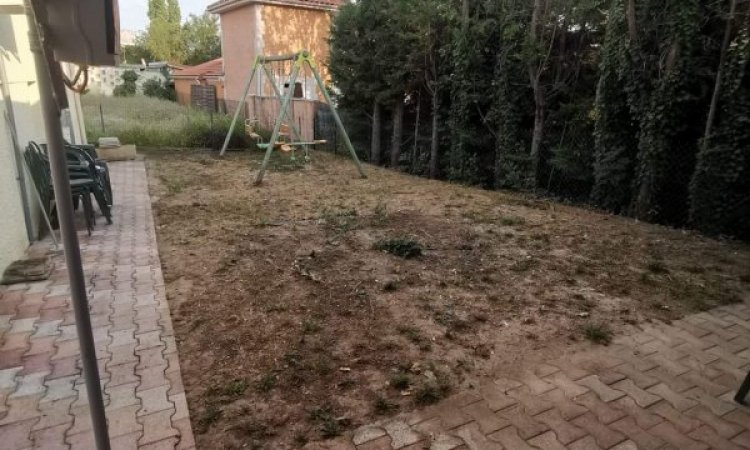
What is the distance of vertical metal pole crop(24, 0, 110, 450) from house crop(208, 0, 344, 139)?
14.6 metres

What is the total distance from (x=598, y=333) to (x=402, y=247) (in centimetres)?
212

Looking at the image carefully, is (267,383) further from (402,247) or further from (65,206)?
(402,247)

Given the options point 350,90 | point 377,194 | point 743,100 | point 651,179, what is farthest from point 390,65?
point 743,100

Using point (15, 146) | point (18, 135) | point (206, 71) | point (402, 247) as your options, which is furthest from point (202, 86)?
point (402, 247)

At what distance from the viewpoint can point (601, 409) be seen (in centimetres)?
243

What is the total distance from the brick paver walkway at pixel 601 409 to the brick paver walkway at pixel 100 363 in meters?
0.92

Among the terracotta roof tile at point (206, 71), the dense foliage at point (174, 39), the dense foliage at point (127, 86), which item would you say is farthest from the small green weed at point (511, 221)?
the dense foliage at point (174, 39)

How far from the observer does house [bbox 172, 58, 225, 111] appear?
2437 cm

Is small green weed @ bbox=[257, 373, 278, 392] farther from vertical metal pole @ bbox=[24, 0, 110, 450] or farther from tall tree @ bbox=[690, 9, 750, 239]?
tall tree @ bbox=[690, 9, 750, 239]

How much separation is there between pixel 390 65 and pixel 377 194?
13.1 ft

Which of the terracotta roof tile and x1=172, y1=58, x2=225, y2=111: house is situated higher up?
the terracotta roof tile

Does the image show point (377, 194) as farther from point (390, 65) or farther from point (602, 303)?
point (602, 303)

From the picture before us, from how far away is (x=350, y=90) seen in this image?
452 inches

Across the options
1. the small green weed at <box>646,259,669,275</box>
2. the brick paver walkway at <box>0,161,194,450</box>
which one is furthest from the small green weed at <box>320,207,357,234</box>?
the small green weed at <box>646,259,669,275</box>
